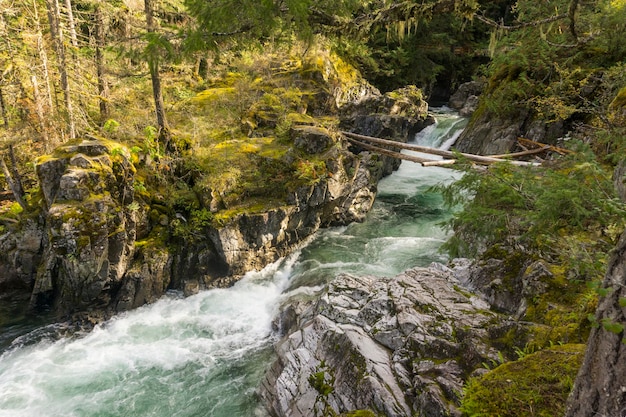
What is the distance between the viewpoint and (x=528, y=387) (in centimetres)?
337

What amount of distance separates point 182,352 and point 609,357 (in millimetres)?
9098

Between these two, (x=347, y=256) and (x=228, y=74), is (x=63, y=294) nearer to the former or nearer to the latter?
(x=347, y=256)

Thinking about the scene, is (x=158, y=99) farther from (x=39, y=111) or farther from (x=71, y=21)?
(x=71, y=21)

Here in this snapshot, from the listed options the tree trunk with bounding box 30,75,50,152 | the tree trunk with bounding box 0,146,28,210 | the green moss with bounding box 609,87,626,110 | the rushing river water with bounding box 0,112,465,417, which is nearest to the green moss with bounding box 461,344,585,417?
the rushing river water with bounding box 0,112,465,417

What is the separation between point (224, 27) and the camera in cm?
466

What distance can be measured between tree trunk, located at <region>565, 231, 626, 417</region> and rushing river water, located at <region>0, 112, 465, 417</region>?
486 cm

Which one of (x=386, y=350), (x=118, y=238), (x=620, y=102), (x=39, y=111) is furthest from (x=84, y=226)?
(x=620, y=102)

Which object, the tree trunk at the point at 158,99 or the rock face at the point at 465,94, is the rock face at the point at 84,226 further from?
the rock face at the point at 465,94

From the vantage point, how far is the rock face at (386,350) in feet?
16.5

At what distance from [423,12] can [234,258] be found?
930 centimetres

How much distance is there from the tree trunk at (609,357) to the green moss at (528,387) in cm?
89

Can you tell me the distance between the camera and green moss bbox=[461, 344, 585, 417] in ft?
10.5

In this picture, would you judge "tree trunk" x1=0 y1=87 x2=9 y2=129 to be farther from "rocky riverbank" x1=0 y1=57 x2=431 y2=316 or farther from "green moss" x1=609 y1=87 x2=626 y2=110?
"green moss" x1=609 y1=87 x2=626 y2=110

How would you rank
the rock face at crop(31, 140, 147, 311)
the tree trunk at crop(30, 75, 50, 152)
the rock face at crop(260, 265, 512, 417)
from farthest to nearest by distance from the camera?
1. the tree trunk at crop(30, 75, 50, 152)
2. the rock face at crop(31, 140, 147, 311)
3. the rock face at crop(260, 265, 512, 417)
